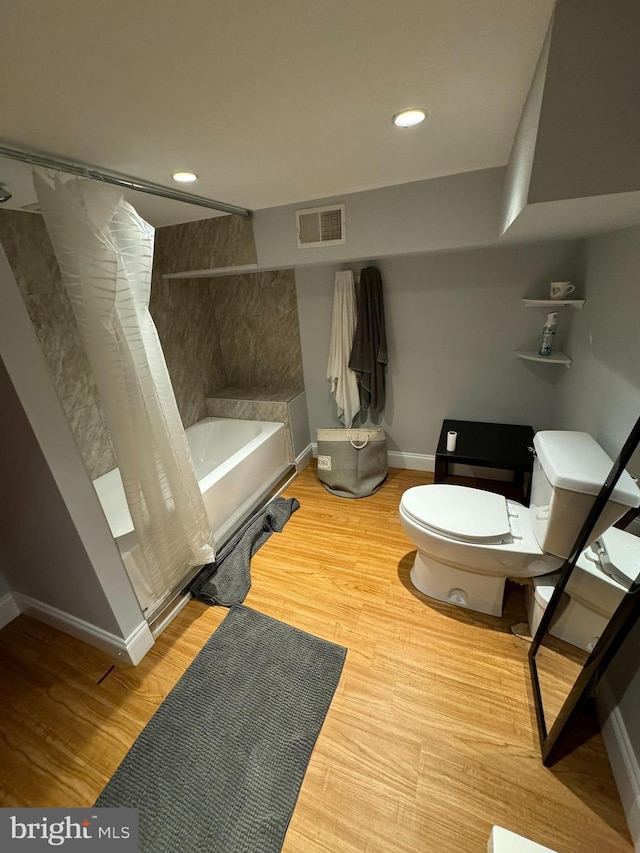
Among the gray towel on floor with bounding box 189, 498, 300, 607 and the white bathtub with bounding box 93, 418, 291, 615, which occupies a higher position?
the white bathtub with bounding box 93, 418, 291, 615

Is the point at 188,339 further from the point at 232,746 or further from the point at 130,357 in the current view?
the point at 232,746

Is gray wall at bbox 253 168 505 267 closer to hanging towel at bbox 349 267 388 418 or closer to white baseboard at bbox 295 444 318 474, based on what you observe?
hanging towel at bbox 349 267 388 418

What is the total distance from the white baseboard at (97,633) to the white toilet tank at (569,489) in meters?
1.76

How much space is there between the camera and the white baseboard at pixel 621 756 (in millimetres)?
953

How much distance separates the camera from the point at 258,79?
87 centimetres

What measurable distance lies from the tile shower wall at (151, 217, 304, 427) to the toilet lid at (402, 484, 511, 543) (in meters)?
1.54

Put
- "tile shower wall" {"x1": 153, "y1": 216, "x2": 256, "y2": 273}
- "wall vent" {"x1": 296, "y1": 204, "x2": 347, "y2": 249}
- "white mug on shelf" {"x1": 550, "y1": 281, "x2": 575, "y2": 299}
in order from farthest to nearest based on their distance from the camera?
"tile shower wall" {"x1": 153, "y1": 216, "x2": 256, "y2": 273}, "wall vent" {"x1": 296, "y1": 204, "x2": 347, "y2": 249}, "white mug on shelf" {"x1": 550, "y1": 281, "x2": 575, "y2": 299}

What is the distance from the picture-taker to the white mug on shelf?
1816mm

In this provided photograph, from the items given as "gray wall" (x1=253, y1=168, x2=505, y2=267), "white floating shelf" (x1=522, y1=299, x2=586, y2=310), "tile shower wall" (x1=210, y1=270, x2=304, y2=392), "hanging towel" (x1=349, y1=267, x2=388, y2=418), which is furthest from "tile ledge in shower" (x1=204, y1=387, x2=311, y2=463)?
"white floating shelf" (x1=522, y1=299, x2=586, y2=310)

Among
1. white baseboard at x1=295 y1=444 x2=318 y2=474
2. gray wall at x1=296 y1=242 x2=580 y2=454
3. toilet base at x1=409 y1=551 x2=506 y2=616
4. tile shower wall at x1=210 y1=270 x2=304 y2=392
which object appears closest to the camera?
toilet base at x1=409 y1=551 x2=506 y2=616

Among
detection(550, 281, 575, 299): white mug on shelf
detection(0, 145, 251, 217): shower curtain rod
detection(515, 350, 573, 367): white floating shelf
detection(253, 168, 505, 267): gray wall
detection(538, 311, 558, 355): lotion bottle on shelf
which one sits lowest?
detection(515, 350, 573, 367): white floating shelf

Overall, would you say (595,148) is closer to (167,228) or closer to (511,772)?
(511,772)

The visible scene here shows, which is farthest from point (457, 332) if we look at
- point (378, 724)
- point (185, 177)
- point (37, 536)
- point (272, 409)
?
point (37, 536)

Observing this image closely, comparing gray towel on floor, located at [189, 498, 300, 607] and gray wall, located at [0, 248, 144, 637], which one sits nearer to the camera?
gray wall, located at [0, 248, 144, 637]
